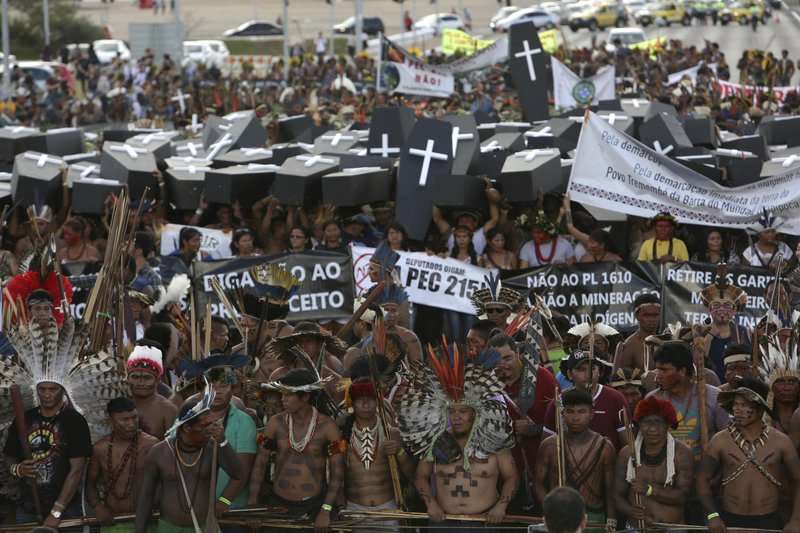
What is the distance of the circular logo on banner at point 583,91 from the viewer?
2378 cm

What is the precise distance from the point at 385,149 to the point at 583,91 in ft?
22.7

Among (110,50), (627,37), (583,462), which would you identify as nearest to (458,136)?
(583,462)

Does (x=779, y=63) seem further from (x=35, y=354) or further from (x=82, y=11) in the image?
(x=82, y=11)

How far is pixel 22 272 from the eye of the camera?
12.5 meters

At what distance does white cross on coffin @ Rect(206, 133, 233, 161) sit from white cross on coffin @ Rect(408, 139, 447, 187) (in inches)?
111

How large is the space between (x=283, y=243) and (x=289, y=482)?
260 inches

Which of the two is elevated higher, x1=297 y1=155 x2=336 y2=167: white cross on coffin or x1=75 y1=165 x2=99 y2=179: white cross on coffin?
x1=297 y1=155 x2=336 y2=167: white cross on coffin

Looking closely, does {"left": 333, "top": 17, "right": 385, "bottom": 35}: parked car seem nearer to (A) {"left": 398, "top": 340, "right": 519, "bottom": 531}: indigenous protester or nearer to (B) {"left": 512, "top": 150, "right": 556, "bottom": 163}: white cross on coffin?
(B) {"left": 512, "top": 150, "right": 556, "bottom": 163}: white cross on coffin

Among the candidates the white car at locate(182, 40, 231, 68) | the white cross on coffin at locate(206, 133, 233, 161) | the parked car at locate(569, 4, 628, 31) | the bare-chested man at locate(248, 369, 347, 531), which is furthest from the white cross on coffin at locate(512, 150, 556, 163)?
the parked car at locate(569, 4, 628, 31)

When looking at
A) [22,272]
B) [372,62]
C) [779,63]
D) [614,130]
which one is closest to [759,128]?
[614,130]

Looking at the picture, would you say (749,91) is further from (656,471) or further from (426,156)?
(656,471)

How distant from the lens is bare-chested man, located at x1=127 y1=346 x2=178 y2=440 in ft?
32.2

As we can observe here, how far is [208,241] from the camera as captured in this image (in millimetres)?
15867

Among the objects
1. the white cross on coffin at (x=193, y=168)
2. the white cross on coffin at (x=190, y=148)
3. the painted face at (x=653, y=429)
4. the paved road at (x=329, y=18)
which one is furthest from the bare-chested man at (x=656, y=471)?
the paved road at (x=329, y=18)
